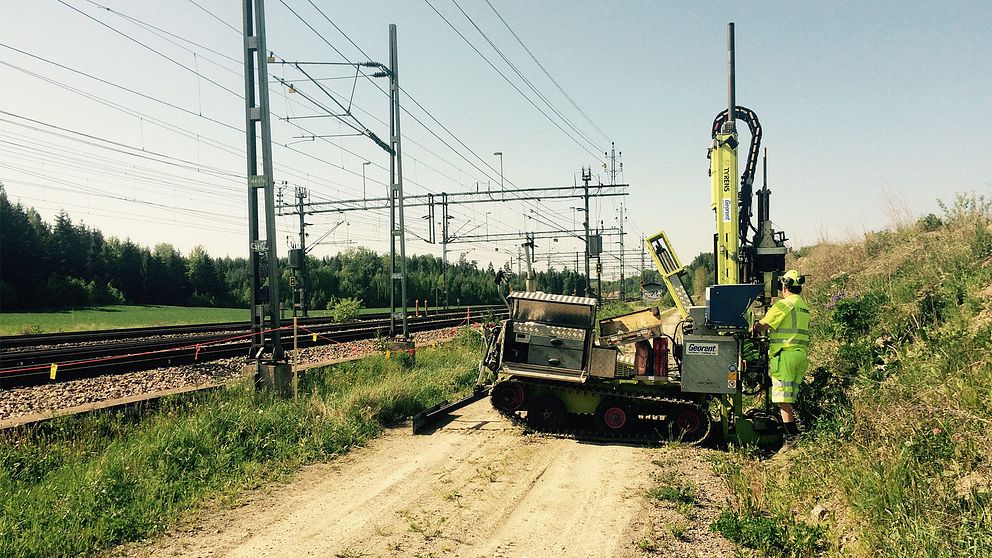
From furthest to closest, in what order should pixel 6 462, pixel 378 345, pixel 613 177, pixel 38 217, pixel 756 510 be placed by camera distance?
pixel 38 217 → pixel 613 177 → pixel 378 345 → pixel 6 462 → pixel 756 510

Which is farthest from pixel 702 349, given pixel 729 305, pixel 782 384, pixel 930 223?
pixel 930 223

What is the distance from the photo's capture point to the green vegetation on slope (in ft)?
14.6

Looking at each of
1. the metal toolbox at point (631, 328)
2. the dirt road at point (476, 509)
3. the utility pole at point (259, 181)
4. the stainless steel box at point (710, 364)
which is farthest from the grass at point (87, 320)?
the stainless steel box at point (710, 364)

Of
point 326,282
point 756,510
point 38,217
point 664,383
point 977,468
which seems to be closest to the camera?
point 977,468

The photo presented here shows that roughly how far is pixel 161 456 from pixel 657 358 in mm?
6511

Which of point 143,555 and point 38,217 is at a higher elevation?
point 38,217

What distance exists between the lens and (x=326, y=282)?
7225cm

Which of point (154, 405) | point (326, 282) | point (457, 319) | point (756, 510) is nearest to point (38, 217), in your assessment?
point (326, 282)

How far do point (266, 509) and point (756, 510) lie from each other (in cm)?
482

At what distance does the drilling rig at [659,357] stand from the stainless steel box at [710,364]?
0.01m

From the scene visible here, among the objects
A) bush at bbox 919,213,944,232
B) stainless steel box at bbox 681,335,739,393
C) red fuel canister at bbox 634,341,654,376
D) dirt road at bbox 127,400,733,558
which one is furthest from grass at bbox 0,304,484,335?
bush at bbox 919,213,944,232

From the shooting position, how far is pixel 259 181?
406 inches

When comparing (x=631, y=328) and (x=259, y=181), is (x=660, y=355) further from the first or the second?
(x=259, y=181)

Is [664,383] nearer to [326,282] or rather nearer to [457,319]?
[457,319]
